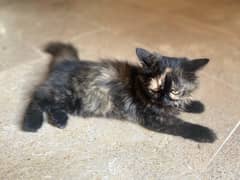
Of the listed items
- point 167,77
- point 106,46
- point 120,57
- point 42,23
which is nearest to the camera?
point 167,77

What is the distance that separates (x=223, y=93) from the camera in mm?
1734

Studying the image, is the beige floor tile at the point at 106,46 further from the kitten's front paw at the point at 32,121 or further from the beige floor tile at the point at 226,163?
the beige floor tile at the point at 226,163

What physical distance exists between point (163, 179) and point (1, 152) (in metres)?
0.69

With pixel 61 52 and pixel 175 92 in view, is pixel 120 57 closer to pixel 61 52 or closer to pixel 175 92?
pixel 61 52

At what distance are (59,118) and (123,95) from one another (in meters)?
0.32

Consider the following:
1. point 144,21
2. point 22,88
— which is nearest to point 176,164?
point 22,88

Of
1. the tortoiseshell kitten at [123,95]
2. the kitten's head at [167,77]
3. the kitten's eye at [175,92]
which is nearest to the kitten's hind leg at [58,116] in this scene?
the tortoiseshell kitten at [123,95]

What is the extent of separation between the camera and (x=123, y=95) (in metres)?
1.46

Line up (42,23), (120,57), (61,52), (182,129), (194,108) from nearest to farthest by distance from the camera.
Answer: (182,129), (194,108), (61,52), (120,57), (42,23)

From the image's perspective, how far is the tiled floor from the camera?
1.29 metres

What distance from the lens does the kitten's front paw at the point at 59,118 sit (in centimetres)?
146

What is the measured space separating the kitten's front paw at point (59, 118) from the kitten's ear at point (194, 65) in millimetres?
602

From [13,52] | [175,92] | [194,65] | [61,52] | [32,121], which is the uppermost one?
[194,65]

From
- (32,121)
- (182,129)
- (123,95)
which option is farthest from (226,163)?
(32,121)
